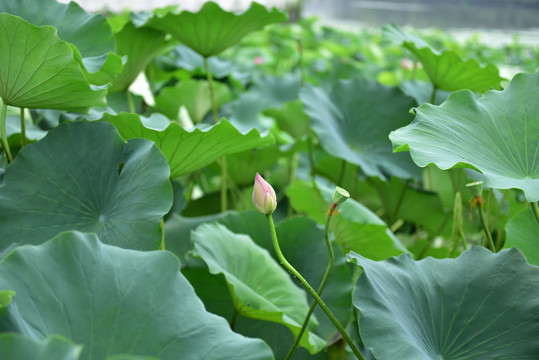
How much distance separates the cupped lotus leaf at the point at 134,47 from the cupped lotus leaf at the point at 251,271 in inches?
14.8

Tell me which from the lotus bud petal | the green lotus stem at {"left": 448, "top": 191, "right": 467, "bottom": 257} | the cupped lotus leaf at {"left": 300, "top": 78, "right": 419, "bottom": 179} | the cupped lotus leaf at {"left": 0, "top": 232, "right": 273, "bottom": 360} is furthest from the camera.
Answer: the cupped lotus leaf at {"left": 300, "top": 78, "right": 419, "bottom": 179}

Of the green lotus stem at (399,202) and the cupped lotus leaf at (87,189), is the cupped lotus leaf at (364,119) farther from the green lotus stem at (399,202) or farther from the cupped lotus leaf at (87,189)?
the cupped lotus leaf at (87,189)

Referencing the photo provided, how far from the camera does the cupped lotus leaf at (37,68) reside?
589 mm

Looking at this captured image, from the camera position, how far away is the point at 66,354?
316 mm

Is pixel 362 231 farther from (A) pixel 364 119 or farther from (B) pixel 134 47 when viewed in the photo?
(B) pixel 134 47

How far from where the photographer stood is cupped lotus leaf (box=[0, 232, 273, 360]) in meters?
0.43

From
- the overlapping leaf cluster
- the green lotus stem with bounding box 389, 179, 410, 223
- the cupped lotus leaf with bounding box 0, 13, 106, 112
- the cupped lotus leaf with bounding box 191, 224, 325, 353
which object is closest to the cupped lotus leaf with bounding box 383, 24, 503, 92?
the overlapping leaf cluster

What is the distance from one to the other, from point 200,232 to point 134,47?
0.42 m

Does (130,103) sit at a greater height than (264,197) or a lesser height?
lesser

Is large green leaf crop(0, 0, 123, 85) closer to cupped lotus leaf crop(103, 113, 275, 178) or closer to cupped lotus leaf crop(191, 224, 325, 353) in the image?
cupped lotus leaf crop(103, 113, 275, 178)

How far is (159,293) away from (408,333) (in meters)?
0.23

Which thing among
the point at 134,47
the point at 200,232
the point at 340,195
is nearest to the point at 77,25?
the point at 134,47

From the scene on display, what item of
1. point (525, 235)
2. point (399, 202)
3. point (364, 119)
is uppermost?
point (525, 235)

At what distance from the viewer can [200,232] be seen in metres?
0.76
